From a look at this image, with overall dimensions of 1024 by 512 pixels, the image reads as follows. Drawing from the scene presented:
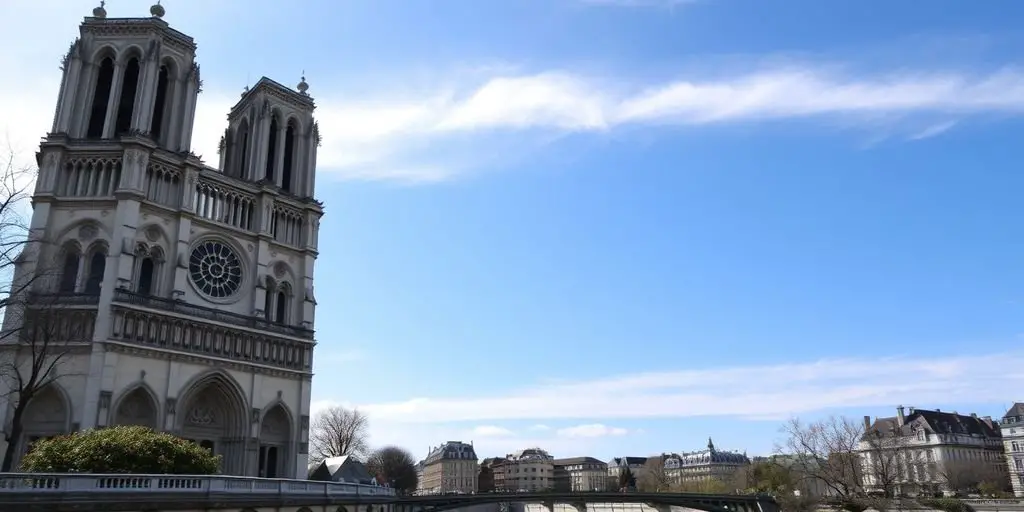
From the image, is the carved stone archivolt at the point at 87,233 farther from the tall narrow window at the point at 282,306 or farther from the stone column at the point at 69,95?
the tall narrow window at the point at 282,306

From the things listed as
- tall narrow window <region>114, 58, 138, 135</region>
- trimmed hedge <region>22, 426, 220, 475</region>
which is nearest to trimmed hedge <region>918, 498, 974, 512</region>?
trimmed hedge <region>22, 426, 220, 475</region>

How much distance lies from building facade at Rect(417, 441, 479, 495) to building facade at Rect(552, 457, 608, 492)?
1982cm

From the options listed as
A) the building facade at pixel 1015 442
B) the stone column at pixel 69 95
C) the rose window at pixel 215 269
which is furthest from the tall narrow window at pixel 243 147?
the building facade at pixel 1015 442

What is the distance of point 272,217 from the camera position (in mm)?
50719

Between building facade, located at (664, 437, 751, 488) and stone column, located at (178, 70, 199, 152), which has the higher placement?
stone column, located at (178, 70, 199, 152)

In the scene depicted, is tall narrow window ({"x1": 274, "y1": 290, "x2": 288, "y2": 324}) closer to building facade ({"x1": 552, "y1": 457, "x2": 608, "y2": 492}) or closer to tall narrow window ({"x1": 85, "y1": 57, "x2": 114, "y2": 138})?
tall narrow window ({"x1": 85, "y1": 57, "x2": 114, "y2": 138})

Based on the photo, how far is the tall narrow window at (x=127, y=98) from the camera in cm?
4675

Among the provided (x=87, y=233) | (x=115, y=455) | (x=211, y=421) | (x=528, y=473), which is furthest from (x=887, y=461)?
(x=528, y=473)

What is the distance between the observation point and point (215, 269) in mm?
46531

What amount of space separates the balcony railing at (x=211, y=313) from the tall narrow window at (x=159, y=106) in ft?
38.2

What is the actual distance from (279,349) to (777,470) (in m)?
51.3

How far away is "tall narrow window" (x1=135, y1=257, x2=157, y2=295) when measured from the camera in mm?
43219

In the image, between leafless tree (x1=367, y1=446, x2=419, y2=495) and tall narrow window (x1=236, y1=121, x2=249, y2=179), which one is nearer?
tall narrow window (x1=236, y1=121, x2=249, y2=179)

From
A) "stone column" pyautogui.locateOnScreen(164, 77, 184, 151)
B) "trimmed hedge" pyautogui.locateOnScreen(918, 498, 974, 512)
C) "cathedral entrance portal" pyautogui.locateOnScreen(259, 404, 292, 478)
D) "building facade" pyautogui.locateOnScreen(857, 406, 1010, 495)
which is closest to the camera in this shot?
"cathedral entrance portal" pyautogui.locateOnScreen(259, 404, 292, 478)
